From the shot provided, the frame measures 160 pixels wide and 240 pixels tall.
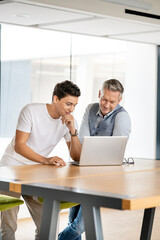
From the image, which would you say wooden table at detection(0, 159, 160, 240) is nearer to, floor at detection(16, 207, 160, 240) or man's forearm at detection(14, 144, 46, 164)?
man's forearm at detection(14, 144, 46, 164)

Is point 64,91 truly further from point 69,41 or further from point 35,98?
point 69,41

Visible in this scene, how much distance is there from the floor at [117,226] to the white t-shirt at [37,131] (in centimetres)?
149

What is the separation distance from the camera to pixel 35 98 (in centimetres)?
603

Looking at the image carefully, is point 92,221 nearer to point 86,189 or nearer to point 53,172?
point 86,189

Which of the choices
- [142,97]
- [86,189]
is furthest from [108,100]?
[142,97]

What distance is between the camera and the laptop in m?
3.85

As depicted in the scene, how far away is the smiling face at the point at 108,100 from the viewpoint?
4230mm

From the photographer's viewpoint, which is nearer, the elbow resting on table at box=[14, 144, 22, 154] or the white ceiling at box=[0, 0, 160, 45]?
the elbow resting on table at box=[14, 144, 22, 154]

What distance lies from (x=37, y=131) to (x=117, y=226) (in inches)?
91.3

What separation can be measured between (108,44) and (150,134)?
1468 millimetres

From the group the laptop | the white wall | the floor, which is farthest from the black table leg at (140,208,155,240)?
the white wall

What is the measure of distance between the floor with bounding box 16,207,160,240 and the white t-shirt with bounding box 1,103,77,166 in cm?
149

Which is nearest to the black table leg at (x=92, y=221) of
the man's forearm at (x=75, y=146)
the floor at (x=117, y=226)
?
the man's forearm at (x=75, y=146)

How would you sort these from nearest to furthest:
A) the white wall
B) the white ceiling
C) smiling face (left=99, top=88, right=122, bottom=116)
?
1. smiling face (left=99, top=88, right=122, bottom=116)
2. the white ceiling
3. the white wall
